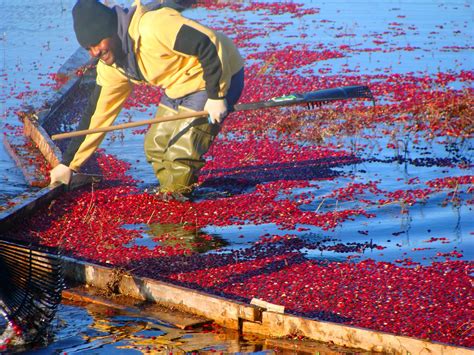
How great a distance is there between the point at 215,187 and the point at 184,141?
3.02 feet

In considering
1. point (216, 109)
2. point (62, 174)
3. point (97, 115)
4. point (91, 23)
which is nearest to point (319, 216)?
point (216, 109)

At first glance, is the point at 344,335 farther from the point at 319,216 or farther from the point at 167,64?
the point at 167,64

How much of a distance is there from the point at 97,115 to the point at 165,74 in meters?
0.85

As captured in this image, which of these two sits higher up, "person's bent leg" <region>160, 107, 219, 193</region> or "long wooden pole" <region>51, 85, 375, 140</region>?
"long wooden pole" <region>51, 85, 375, 140</region>

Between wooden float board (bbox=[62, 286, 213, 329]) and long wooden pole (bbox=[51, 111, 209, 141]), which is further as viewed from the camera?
long wooden pole (bbox=[51, 111, 209, 141])

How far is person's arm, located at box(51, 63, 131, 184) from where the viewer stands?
989cm

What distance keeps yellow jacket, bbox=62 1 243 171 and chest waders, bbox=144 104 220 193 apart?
1.24 ft

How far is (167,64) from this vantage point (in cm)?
962

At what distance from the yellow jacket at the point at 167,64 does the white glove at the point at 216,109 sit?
0.08 meters

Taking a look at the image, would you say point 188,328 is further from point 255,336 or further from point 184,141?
point 184,141

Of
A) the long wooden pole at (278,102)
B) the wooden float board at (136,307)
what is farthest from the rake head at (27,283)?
the long wooden pole at (278,102)

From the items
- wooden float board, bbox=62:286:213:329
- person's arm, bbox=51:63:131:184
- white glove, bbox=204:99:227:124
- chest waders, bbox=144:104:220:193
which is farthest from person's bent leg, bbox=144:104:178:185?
wooden float board, bbox=62:286:213:329

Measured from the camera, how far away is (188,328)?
6965mm

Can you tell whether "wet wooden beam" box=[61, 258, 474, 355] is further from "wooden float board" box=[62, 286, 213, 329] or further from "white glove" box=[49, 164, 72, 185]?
"white glove" box=[49, 164, 72, 185]
